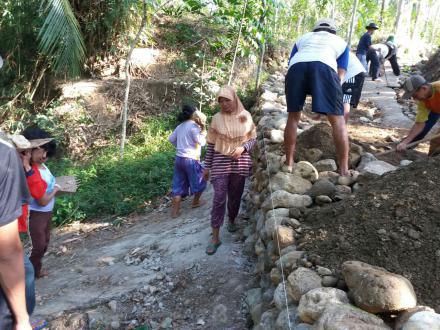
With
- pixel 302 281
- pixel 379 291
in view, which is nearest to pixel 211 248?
pixel 302 281

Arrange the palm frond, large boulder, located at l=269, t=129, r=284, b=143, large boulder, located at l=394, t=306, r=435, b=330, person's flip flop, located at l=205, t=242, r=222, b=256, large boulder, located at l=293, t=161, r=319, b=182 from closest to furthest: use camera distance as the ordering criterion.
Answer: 1. large boulder, located at l=394, t=306, r=435, b=330
2. large boulder, located at l=293, t=161, r=319, b=182
3. person's flip flop, located at l=205, t=242, r=222, b=256
4. large boulder, located at l=269, t=129, r=284, b=143
5. the palm frond

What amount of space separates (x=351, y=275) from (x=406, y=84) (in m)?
2.89

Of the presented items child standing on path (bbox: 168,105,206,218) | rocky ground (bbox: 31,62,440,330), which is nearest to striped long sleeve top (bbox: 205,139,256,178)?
rocky ground (bbox: 31,62,440,330)

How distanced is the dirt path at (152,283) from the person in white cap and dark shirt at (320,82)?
1.08 m

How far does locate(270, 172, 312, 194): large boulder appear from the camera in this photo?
319 centimetres

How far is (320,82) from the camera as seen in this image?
10.7 ft

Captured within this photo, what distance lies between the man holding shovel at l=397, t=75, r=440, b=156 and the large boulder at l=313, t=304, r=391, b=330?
267 centimetres

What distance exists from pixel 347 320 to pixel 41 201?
105 inches

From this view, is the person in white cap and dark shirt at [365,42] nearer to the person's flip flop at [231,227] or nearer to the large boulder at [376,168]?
the large boulder at [376,168]

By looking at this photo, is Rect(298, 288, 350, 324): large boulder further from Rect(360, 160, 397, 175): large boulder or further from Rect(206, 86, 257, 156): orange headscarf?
Rect(206, 86, 257, 156): orange headscarf

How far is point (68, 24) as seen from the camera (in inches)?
271

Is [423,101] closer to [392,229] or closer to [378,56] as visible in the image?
[392,229]

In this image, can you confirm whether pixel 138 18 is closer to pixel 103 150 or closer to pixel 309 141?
pixel 103 150

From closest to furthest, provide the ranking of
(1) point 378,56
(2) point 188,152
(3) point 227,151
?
(3) point 227,151, (2) point 188,152, (1) point 378,56
